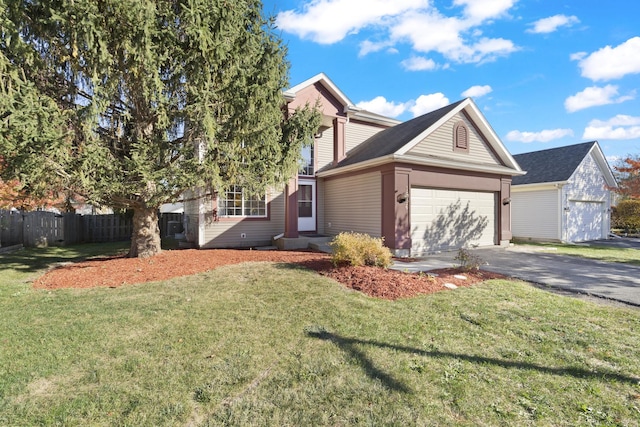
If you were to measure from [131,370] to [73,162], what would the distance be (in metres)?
5.34

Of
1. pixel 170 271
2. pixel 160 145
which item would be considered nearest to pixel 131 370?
pixel 170 271

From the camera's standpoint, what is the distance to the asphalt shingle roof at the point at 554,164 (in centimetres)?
1609

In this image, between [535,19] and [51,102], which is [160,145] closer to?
[51,102]

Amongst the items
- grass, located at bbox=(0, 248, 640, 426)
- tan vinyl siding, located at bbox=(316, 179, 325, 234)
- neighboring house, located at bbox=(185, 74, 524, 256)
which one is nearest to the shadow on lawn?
grass, located at bbox=(0, 248, 640, 426)

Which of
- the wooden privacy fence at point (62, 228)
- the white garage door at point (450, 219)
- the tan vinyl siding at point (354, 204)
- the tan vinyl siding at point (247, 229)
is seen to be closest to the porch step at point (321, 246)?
the tan vinyl siding at point (354, 204)

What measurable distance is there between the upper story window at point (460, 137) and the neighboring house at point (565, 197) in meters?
7.09

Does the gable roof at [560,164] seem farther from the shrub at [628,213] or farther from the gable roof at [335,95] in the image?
the gable roof at [335,95]

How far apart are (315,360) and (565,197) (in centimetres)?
1794

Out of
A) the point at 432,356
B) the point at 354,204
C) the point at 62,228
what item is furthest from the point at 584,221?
the point at 62,228

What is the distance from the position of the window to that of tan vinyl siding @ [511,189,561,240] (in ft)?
47.0

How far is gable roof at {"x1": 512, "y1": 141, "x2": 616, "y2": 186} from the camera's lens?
634 inches

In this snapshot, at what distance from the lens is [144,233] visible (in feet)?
29.0

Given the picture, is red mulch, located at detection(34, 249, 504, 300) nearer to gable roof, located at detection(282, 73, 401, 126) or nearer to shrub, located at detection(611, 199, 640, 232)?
gable roof, located at detection(282, 73, 401, 126)

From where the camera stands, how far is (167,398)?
2.70 metres
